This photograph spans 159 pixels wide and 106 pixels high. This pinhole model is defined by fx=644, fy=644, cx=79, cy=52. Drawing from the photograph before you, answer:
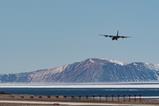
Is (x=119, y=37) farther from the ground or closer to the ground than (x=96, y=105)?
farther from the ground

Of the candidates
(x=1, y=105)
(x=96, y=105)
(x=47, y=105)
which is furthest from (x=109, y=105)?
(x=1, y=105)

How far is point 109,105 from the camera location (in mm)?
134125

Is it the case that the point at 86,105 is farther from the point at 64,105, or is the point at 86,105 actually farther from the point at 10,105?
the point at 10,105

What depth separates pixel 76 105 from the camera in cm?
13238

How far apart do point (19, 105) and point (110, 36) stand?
85.3 feet

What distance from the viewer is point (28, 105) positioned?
130m

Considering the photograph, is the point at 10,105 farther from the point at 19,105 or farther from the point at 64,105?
the point at 64,105

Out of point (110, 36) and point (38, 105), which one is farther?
point (110, 36)

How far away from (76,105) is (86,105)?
2141mm

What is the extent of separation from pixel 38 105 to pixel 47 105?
186 centimetres

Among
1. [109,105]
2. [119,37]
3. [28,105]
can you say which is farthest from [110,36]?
[28,105]

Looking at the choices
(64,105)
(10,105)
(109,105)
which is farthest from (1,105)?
(109,105)

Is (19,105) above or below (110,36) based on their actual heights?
below

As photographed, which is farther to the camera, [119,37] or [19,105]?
[119,37]
